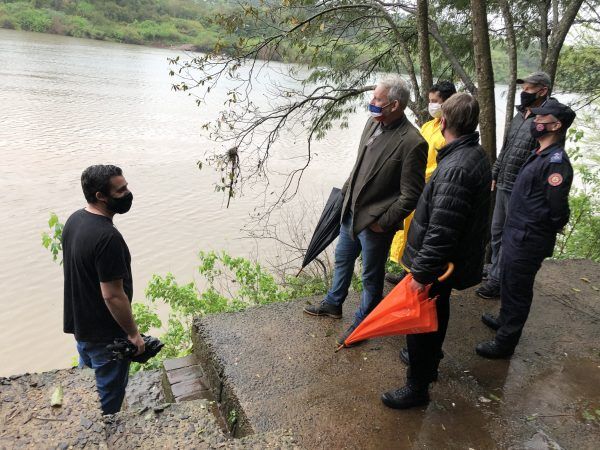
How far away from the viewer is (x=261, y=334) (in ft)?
10.6

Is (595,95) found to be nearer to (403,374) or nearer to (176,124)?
(403,374)

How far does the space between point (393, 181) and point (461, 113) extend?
649 millimetres

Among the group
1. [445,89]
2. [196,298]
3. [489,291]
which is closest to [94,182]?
[445,89]

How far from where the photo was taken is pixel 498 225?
3.83 meters

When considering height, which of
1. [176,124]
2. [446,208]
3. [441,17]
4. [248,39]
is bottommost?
[176,124]

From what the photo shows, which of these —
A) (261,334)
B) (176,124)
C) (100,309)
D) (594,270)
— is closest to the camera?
(100,309)

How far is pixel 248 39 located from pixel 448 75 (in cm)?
360

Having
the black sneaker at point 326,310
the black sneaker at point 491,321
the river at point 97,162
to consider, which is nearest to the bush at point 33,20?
the river at point 97,162

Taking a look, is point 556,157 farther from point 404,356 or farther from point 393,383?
point 393,383

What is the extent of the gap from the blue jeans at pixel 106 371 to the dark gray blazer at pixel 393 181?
1643 mm

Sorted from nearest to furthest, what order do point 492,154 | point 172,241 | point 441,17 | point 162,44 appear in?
point 492,154 < point 441,17 < point 172,241 < point 162,44

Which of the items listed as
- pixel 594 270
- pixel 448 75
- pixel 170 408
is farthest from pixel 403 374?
pixel 448 75

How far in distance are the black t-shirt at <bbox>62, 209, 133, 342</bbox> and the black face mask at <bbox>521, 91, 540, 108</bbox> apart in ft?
10.0

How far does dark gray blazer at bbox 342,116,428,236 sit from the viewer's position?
2.76 m
